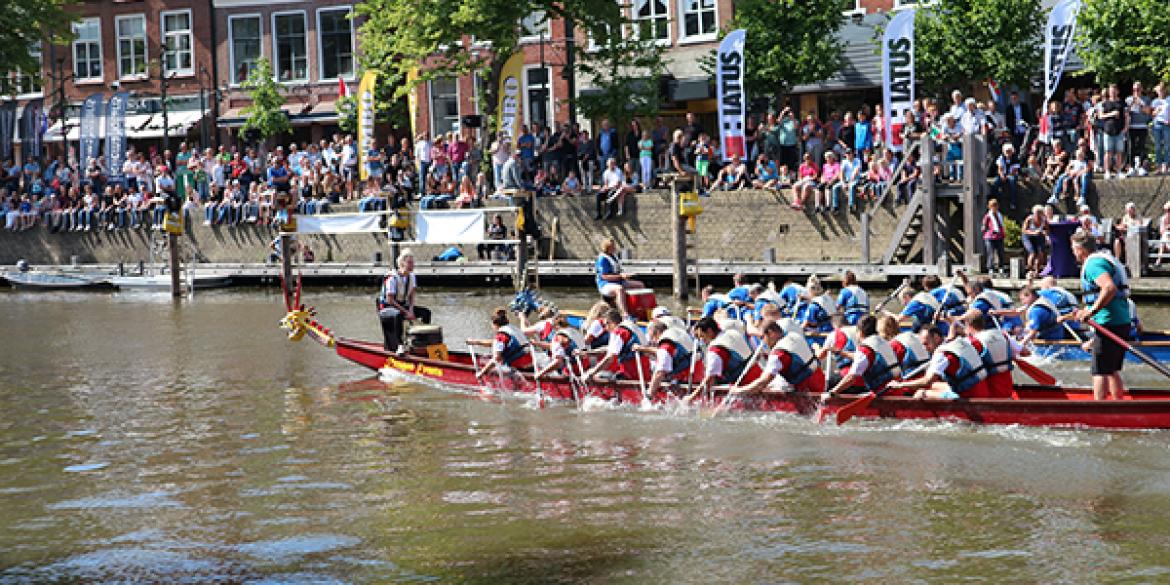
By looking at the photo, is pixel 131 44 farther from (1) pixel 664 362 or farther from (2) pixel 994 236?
(1) pixel 664 362

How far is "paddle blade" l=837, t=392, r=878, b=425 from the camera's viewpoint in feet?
53.1

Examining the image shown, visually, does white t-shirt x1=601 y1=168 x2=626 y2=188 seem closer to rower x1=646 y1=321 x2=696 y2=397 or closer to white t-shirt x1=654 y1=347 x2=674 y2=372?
rower x1=646 y1=321 x2=696 y2=397

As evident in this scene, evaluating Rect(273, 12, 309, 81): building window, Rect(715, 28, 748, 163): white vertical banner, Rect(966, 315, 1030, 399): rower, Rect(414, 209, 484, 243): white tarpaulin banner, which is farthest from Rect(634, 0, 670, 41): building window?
Rect(966, 315, 1030, 399): rower

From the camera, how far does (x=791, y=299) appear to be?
72.6 feet

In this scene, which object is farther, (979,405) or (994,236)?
(994,236)

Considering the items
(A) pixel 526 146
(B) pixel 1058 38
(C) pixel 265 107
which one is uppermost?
(C) pixel 265 107

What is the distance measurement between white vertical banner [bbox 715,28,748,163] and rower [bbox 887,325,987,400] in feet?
52.7

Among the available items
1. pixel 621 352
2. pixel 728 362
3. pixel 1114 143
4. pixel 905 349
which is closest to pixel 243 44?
pixel 1114 143

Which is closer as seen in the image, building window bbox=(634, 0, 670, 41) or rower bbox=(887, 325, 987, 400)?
rower bbox=(887, 325, 987, 400)

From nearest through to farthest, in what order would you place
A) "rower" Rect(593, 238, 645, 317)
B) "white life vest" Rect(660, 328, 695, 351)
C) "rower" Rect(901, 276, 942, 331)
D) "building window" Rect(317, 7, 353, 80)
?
"white life vest" Rect(660, 328, 695, 351) → "rower" Rect(901, 276, 942, 331) → "rower" Rect(593, 238, 645, 317) → "building window" Rect(317, 7, 353, 80)

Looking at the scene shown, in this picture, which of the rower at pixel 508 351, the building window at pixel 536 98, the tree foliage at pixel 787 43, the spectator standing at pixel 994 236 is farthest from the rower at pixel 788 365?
the building window at pixel 536 98

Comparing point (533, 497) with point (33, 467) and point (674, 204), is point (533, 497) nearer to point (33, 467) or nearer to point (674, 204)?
point (33, 467)

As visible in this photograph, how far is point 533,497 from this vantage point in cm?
1437

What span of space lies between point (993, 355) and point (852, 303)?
529cm
